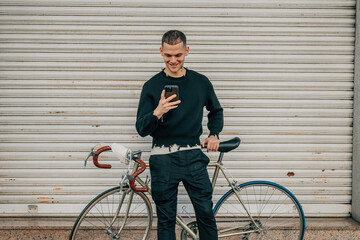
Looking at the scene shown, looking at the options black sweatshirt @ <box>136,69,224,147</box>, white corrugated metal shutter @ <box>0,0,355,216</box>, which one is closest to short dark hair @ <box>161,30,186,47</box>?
black sweatshirt @ <box>136,69,224,147</box>

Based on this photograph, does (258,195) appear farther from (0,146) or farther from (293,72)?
(0,146)

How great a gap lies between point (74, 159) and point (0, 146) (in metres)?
0.88

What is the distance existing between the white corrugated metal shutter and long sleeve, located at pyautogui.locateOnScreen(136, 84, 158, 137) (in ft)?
3.25

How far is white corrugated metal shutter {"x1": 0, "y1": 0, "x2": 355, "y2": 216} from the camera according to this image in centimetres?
359

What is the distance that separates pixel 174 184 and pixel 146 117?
0.66m

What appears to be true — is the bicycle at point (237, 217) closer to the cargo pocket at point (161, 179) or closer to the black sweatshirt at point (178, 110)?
the cargo pocket at point (161, 179)

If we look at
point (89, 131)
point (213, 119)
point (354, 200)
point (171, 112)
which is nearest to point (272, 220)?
point (354, 200)

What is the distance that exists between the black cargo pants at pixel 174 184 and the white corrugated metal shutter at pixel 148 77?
1000 millimetres

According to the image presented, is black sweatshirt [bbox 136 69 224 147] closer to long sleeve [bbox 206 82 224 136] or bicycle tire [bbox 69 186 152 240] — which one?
long sleeve [bbox 206 82 224 136]

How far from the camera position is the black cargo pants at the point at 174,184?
2719mm

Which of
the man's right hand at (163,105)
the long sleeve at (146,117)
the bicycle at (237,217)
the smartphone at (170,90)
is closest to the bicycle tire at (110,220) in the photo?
the bicycle at (237,217)

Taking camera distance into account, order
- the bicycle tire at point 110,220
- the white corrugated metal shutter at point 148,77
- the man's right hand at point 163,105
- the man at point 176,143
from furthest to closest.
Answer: the white corrugated metal shutter at point 148,77 → the bicycle tire at point 110,220 → the man at point 176,143 → the man's right hand at point 163,105

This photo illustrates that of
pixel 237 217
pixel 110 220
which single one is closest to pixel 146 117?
pixel 110 220

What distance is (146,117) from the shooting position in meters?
2.52
